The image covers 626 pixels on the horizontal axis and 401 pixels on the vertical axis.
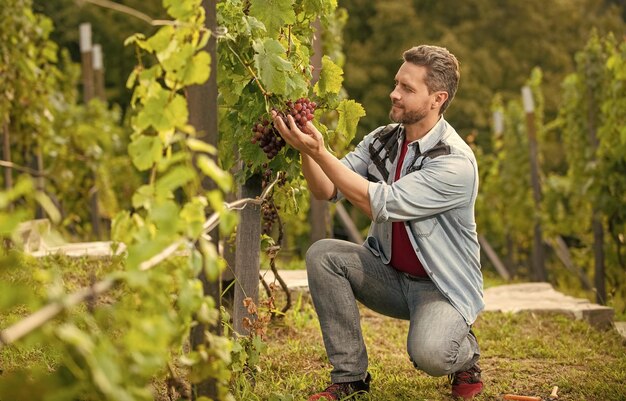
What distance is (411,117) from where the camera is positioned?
3.80m

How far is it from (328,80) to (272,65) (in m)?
0.49

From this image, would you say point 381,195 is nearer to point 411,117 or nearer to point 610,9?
point 411,117

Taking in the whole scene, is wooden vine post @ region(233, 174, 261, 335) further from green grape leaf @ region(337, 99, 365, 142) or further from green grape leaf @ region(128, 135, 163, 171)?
green grape leaf @ region(128, 135, 163, 171)

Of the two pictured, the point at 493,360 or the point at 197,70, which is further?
the point at 493,360

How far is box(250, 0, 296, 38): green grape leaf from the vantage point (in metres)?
3.61

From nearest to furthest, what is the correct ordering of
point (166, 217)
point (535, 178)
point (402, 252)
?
1. point (166, 217)
2. point (402, 252)
3. point (535, 178)

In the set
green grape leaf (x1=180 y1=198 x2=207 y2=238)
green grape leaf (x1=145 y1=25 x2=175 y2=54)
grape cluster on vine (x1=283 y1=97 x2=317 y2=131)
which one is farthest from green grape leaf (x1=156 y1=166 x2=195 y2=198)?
grape cluster on vine (x1=283 y1=97 x2=317 y2=131)

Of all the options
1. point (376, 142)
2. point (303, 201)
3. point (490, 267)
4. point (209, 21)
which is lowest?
point (490, 267)

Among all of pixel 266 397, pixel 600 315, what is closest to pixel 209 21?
pixel 266 397

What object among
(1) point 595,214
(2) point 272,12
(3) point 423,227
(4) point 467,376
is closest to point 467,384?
(4) point 467,376

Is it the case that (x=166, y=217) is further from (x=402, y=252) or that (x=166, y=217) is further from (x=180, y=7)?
(x=402, y=252)

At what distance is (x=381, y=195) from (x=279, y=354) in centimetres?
118

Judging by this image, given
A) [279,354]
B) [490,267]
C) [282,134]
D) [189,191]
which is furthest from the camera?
[490,267]

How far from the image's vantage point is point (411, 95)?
149 inches
